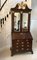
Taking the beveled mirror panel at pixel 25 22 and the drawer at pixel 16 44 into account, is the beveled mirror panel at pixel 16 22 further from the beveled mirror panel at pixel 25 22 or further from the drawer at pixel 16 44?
the drawer at pixel 16 44

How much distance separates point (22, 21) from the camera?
433 cm

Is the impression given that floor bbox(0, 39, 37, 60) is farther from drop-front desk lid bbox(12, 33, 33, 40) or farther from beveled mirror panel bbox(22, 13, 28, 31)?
beveled mirror panel bbox(22, 13, 28, 31)

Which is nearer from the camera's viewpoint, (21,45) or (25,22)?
(21,45)

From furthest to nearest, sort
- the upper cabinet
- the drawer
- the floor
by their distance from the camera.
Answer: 1. the upper cabinet
2. the drawer
3. the floor

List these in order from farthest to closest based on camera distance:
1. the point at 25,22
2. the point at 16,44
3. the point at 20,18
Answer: the point at 25,22, the point at 20,18, the point at 16,44

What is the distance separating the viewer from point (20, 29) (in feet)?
14.1

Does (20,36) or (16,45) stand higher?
(20,36)

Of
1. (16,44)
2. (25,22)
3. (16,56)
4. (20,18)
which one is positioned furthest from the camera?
(25,22)

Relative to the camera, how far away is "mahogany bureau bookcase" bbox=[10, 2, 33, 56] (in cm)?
419

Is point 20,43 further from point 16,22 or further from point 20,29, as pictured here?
point 16,22

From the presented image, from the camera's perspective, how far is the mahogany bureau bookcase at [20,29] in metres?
4.19

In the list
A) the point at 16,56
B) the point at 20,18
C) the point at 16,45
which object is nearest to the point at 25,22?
the point at 20,18

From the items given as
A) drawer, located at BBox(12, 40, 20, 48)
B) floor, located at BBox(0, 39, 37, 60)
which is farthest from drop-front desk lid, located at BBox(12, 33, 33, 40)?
floor, located at BBox(0, 39, 37, 60)

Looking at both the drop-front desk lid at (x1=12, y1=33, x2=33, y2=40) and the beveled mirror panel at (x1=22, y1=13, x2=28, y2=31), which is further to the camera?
the beveled mirror panel at (x1=22, y1=13, x2=28, y2=31)
